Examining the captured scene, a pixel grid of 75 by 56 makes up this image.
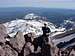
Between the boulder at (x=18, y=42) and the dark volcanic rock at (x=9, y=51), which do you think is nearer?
the dark volcanic rock at (x=9, y=51)

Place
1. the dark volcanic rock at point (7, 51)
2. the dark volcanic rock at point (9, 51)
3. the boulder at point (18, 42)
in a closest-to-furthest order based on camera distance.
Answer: the dark volcanic rock at point (7, 51)
the dark volcanic rock at point (9, 51)
the boulder at point (18, 42)

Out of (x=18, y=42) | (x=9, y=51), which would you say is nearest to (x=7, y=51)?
(x=9, y=51)

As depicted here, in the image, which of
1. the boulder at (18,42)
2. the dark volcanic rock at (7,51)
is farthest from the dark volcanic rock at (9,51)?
the boulder at (18,42)

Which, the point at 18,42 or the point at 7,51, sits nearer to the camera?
the point at 7,51

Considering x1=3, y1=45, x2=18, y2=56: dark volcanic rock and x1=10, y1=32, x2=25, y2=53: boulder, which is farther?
x1=10, y1=32, x2=25, y2=53: boulder

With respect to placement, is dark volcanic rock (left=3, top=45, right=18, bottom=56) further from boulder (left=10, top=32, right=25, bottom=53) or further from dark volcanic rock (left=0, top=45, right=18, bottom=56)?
boulder (left=10, top=32, right=25, bottom=53)

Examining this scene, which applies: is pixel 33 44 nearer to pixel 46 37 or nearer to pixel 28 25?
pixel 46 37

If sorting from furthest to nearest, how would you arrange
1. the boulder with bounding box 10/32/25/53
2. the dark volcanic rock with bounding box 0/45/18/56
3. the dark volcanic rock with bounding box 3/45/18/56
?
the boulder with bounding box 10/32/25/53
the dark volcanic rock with bounding box 3/45/18/56
the dark volcanic rock with bounding box 0/45/18/56

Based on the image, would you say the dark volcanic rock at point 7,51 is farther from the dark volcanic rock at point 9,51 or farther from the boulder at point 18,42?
the boulder at point 18,42

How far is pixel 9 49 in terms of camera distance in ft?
106

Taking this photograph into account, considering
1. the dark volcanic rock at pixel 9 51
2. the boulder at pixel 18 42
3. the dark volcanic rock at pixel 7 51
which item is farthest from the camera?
the boulder at pixel 18 42

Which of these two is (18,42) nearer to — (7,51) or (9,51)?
(9,51)

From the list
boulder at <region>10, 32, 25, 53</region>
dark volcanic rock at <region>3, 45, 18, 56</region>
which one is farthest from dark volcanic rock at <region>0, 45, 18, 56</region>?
boulder at <region>10, 32, 25, 53</region>

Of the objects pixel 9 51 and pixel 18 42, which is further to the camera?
pixel 18 42
